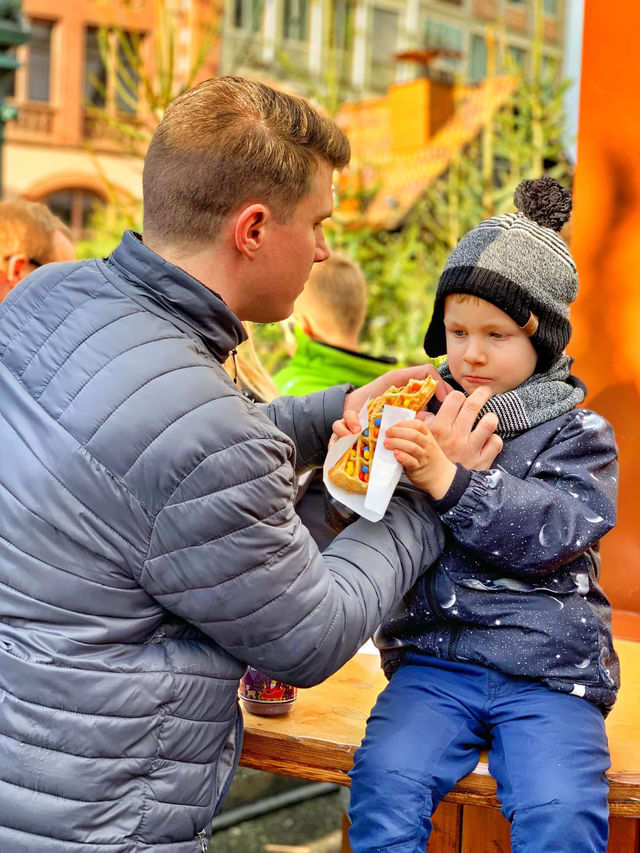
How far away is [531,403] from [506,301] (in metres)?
0.22

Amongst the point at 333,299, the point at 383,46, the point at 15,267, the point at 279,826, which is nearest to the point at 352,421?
the point at 15,267

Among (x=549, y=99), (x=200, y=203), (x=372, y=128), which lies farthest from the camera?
(x=372, y=128)

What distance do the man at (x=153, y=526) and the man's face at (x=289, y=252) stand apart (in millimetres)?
25

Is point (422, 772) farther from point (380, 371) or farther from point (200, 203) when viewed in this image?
point (380, 371)

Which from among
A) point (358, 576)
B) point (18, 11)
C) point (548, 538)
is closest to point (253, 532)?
point (358, 576)

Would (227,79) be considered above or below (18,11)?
below

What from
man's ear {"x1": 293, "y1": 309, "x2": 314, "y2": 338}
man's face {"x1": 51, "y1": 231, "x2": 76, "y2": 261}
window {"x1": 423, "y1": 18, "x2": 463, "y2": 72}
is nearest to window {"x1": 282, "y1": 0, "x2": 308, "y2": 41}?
window {"x1": 423, "y1": 18, "x2": 463, "y2": 72}

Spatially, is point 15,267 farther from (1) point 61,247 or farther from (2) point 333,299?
(2) point 333,299

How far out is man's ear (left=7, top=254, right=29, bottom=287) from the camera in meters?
3.64

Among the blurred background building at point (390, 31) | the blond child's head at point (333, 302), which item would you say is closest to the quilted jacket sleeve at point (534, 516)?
the blond child's head at point (333, 302)

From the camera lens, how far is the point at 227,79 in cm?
180

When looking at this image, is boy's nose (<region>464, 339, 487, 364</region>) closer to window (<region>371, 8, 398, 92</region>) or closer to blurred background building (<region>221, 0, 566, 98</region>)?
blurred background building (<region>221, 0, 566, 98</region>)

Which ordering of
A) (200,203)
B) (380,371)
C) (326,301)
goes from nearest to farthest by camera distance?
1. (200,203)
2. (380,371)
3. (326,301)

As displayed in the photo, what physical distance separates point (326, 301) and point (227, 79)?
2.65 meters
